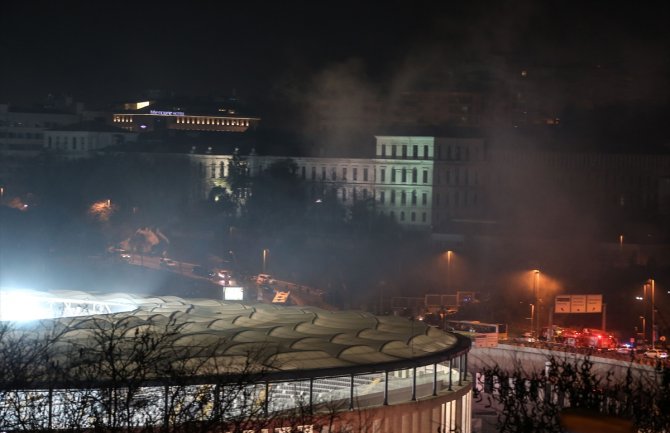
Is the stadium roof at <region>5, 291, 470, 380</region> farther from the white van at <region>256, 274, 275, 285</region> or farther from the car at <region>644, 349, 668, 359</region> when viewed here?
the white van at <region>256, 274, 275, 285</region>

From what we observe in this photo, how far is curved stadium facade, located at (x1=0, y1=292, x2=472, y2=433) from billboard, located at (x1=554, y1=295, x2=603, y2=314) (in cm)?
1452

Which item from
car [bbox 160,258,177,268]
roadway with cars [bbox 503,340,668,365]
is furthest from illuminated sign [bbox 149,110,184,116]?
roadway with cars [bbox 503,340,668,365]

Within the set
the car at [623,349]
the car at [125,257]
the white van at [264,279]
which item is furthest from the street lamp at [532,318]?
the car at [125,257]

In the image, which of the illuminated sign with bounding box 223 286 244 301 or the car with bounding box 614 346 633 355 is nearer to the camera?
the car with bounding box 614 346 633 355

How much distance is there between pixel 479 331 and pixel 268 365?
723 inches

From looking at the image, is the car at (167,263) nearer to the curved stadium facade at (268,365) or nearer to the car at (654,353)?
the car at (654,353)

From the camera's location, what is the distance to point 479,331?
118 ft

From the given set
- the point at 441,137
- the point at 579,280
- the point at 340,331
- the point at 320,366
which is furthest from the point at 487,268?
the point at 320,366

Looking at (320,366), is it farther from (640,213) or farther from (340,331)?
(640,213)

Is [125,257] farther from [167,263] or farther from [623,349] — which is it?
[623,349]

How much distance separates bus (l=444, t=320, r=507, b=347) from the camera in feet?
113

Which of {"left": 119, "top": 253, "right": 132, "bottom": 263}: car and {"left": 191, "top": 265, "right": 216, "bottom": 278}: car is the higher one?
{"left": 119, "top": 253, "right": 132, "bottom": 263}: car

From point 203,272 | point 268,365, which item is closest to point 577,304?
point 203,272

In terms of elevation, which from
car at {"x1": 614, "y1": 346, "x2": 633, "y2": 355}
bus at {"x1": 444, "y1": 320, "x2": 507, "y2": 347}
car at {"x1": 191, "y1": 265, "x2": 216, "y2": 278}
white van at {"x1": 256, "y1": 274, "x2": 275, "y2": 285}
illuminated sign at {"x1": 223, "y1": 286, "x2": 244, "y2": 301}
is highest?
car at {"x1": 191, "y1": 265, "x2": 216, "y2": 278}
